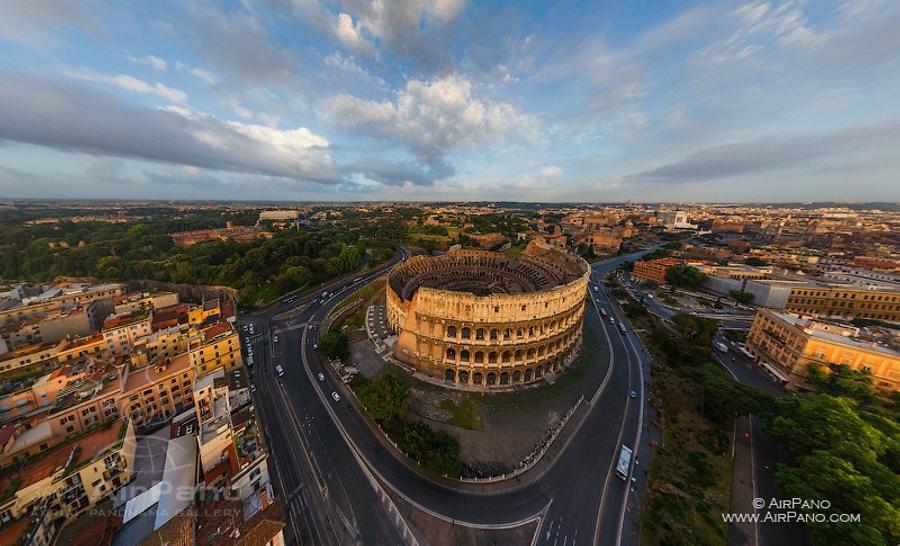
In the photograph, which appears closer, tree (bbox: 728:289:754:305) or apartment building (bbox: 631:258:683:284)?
tree (bbox: 728:289:754:305)

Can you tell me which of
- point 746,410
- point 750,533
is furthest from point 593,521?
point 746,410

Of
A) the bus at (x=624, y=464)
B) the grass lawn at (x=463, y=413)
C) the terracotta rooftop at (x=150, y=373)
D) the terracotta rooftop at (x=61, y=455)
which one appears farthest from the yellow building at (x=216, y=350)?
the bus at (x=624, y=464)

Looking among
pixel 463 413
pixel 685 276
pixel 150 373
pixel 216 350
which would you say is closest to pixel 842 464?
pixel 463 413

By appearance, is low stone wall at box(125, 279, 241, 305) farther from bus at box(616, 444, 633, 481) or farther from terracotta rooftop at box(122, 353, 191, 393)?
bus at box(616, 444, 633, 481)

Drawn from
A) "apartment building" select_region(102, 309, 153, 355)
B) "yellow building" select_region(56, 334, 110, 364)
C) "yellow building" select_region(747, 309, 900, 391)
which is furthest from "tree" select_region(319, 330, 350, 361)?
"yellow building" select_region(747, 309, 900, 391)

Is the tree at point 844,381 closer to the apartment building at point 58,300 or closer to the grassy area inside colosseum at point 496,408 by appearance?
the grassy area inside colosseum at point 496,408

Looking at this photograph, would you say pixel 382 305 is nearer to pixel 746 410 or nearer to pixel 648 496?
pixel 648 496

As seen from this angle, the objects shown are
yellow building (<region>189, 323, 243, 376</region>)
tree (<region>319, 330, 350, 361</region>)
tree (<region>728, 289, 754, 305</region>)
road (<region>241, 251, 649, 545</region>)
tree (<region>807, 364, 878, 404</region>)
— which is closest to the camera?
road (<region>241, 251, 649, 545</region>)
